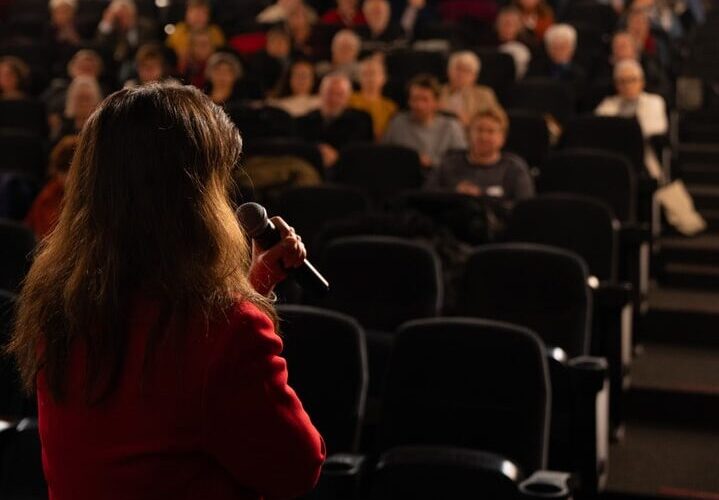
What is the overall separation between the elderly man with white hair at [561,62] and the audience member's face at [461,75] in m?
0.61

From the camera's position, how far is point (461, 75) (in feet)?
17.7

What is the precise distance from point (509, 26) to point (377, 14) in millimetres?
695

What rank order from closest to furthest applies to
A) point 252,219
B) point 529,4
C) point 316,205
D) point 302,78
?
point 252,219, point 316,205, point 302,78, point 529,4

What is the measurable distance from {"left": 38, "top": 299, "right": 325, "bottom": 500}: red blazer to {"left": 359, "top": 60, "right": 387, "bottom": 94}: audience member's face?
438 centimetres

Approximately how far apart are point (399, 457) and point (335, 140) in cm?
302

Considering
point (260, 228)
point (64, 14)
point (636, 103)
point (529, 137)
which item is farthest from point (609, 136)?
point (260, 228)

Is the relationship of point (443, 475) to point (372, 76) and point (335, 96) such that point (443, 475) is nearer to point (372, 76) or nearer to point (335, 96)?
point (335, 96)

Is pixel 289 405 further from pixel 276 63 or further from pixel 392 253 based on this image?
pixel 276 63

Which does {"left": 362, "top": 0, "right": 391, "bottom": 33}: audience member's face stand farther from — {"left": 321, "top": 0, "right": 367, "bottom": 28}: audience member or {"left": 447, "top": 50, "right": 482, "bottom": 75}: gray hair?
{"left": 447, "top": 50, "right": 482, "bottom": 75}: gray hair

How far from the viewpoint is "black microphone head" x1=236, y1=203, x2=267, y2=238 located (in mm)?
1206

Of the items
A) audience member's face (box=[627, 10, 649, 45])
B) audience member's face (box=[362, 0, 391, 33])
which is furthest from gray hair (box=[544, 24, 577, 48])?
audience member's face (box=[362, 0, 391, 33])

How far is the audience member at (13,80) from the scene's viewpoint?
578 centimetres

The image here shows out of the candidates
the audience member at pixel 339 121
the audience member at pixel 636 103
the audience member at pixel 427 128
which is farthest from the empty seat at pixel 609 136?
the audience member at pixel 339 121

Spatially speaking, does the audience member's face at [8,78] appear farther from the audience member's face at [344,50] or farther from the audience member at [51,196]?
the audience member at [51,196]
